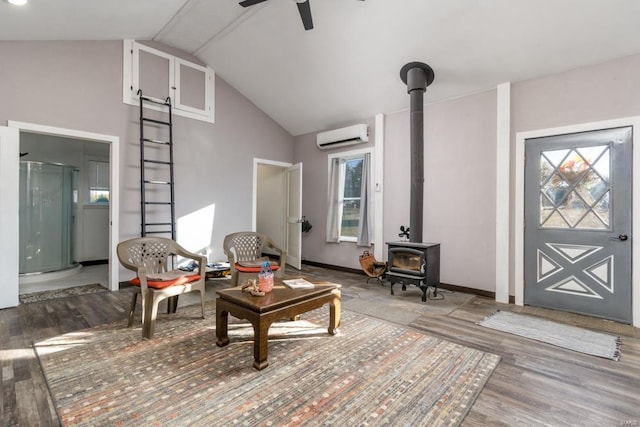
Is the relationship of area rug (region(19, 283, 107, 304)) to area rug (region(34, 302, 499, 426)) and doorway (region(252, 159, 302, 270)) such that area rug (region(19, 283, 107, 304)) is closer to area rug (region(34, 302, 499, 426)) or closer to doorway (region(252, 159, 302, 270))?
area rug (region(34, 302, 499, 426))

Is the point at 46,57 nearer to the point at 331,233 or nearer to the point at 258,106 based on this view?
the point at 258,106

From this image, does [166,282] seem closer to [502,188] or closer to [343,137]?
[343,137]

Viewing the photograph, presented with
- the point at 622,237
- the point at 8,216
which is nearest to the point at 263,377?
the point at 8,216

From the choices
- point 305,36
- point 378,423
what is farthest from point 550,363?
point 305,36

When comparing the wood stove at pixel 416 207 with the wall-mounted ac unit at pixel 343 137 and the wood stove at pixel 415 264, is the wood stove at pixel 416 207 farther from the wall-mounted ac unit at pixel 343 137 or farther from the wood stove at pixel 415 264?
the wall-mounted ac unit at pixel 343 137

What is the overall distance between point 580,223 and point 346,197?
3255 mm

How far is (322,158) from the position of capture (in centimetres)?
589

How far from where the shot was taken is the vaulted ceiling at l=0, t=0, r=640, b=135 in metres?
3.00

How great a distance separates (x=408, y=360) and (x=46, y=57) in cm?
493

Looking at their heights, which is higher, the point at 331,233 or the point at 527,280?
the point at 331,233

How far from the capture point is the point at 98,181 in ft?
19.9

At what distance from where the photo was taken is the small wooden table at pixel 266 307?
2.10 meters

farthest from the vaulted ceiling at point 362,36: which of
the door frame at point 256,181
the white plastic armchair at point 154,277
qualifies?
the white plastic armchair at point 154,277

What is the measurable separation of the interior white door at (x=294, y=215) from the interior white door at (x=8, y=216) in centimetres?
360
